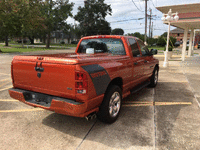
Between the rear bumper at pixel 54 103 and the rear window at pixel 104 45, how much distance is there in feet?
6.21

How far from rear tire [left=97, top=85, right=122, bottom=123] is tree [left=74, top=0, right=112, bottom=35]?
62979 mm

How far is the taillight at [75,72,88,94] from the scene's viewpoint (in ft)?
9.28

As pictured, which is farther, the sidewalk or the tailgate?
the sidewalk

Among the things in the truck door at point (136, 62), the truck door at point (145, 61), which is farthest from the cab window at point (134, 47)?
the truck door at point (145, 61)

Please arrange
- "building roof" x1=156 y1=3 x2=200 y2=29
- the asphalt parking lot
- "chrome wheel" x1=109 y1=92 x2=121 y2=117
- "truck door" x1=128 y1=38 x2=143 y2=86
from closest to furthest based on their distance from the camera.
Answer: the asphalt parking lot < "chrome wheel" x1=109 y1=92 x2=121 y2=117 < "truck door" x1=128 y1=38 x2=143 y2=86 < "building roof" x1=156 y1=3 x2=200 y2=29

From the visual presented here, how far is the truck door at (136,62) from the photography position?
15.1ft

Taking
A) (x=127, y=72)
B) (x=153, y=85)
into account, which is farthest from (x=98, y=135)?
(x=153, y=85)

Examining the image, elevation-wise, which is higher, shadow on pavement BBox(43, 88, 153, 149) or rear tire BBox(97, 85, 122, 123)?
rear tire BBox(97, 85, 122, 123)

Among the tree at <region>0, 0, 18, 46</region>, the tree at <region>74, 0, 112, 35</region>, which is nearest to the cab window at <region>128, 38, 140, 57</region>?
the tree at <region>0, 0, 18, 46</region>

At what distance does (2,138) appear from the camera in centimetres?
324

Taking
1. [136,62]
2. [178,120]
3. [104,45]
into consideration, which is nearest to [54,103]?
[104,45]

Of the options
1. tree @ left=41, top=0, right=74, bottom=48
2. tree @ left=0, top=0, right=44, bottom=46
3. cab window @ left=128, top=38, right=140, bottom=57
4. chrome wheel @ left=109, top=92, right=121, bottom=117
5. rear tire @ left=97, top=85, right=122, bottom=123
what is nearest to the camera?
rear tire @ left=97, top=85, right=122, bottom=123

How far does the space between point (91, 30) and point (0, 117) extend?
208 ft

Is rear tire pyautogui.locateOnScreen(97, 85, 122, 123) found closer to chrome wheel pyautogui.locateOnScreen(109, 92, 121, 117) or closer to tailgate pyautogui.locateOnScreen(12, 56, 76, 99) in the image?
chrome wheel pyautogui.locateOnScreen(109, 92, 121, 117)
